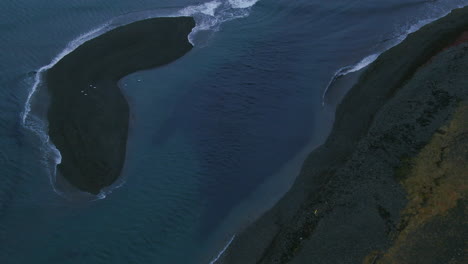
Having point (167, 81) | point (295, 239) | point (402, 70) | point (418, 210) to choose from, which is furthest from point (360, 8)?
point (295, 239)

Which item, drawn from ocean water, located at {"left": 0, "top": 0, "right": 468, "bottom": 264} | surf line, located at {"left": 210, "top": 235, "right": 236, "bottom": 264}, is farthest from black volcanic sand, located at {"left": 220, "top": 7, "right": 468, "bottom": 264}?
ocean water, located at {"left": 0, "top": 0, "right": 468, "bottom": 264}

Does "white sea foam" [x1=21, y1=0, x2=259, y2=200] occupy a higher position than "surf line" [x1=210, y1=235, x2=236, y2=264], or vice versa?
"white sea foam" [x1=21, y1=0, x2=259, y2=200]

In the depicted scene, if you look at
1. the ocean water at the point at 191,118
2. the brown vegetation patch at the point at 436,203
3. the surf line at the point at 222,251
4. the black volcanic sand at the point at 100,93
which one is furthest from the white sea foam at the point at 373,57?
the surf line at the point at 222,251

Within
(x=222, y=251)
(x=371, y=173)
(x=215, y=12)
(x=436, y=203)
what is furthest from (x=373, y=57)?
(x=222, y=251)

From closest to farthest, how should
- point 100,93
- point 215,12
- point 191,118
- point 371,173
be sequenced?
point 371,173 → point 191,118 → point 100,93 → point 215,12

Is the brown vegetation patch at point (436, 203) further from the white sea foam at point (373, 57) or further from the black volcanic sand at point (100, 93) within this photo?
the black volcanic sand at point (100, 93)

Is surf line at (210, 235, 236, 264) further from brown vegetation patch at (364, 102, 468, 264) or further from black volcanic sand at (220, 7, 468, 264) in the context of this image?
brown vegetation patch at (364, 102, 468, 264)

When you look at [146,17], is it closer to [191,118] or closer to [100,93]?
[100,93]
